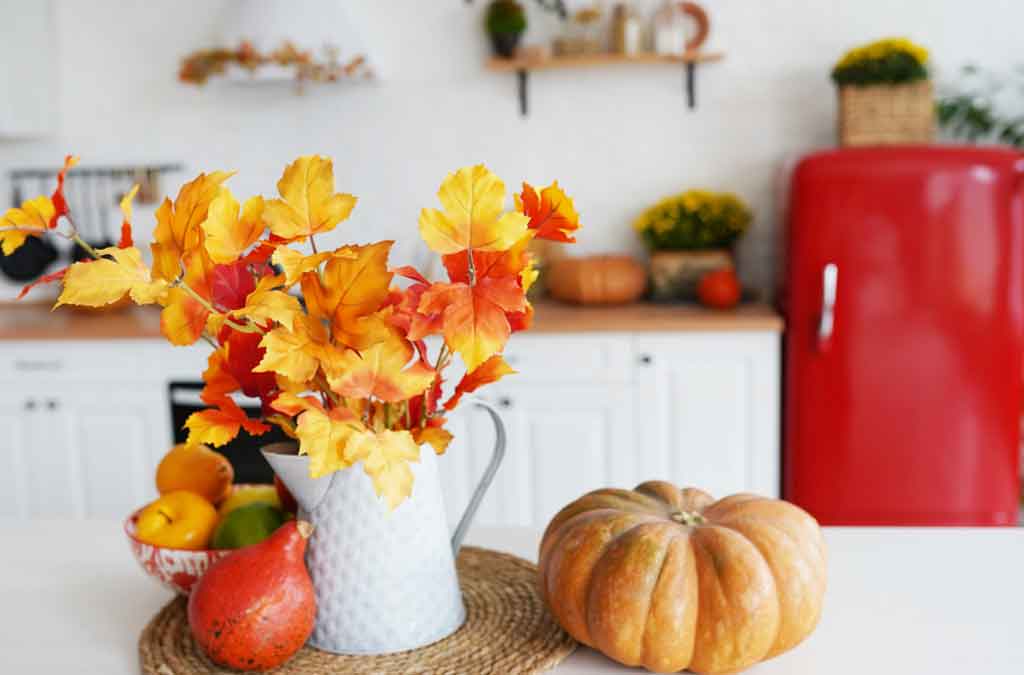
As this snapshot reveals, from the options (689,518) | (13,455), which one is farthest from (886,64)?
(13,455)

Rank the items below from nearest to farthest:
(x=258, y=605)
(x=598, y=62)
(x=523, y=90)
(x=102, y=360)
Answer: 1. (x=258, y=605)
2. (x=102, y=360)
3. (x=598, y=62)
4. (x=523, y=90)

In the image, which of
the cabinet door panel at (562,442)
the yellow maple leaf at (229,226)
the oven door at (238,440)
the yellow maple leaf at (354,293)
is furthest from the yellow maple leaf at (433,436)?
the cabinet door panel at (562,442)

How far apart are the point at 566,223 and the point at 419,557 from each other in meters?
0.34

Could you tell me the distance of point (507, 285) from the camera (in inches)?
32.8

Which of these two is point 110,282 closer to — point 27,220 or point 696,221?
point 27,220

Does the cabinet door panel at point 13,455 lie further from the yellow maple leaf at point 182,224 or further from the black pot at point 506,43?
the yellow maple leaf at point 182,224

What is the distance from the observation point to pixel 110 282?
83cm

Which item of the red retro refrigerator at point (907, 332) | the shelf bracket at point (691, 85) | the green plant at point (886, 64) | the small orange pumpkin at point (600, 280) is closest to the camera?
the red retro refrigerator at point (907, 332)

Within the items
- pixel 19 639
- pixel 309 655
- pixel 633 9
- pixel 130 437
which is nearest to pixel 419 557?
pixel 309 655

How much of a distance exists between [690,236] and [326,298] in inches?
99.4

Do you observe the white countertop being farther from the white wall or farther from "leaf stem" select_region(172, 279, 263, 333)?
the white wall

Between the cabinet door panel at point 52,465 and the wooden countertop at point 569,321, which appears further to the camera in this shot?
the cabinet door panel at point 52,465

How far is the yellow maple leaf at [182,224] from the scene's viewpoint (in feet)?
2.81

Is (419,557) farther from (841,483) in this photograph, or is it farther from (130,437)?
(130,437)
